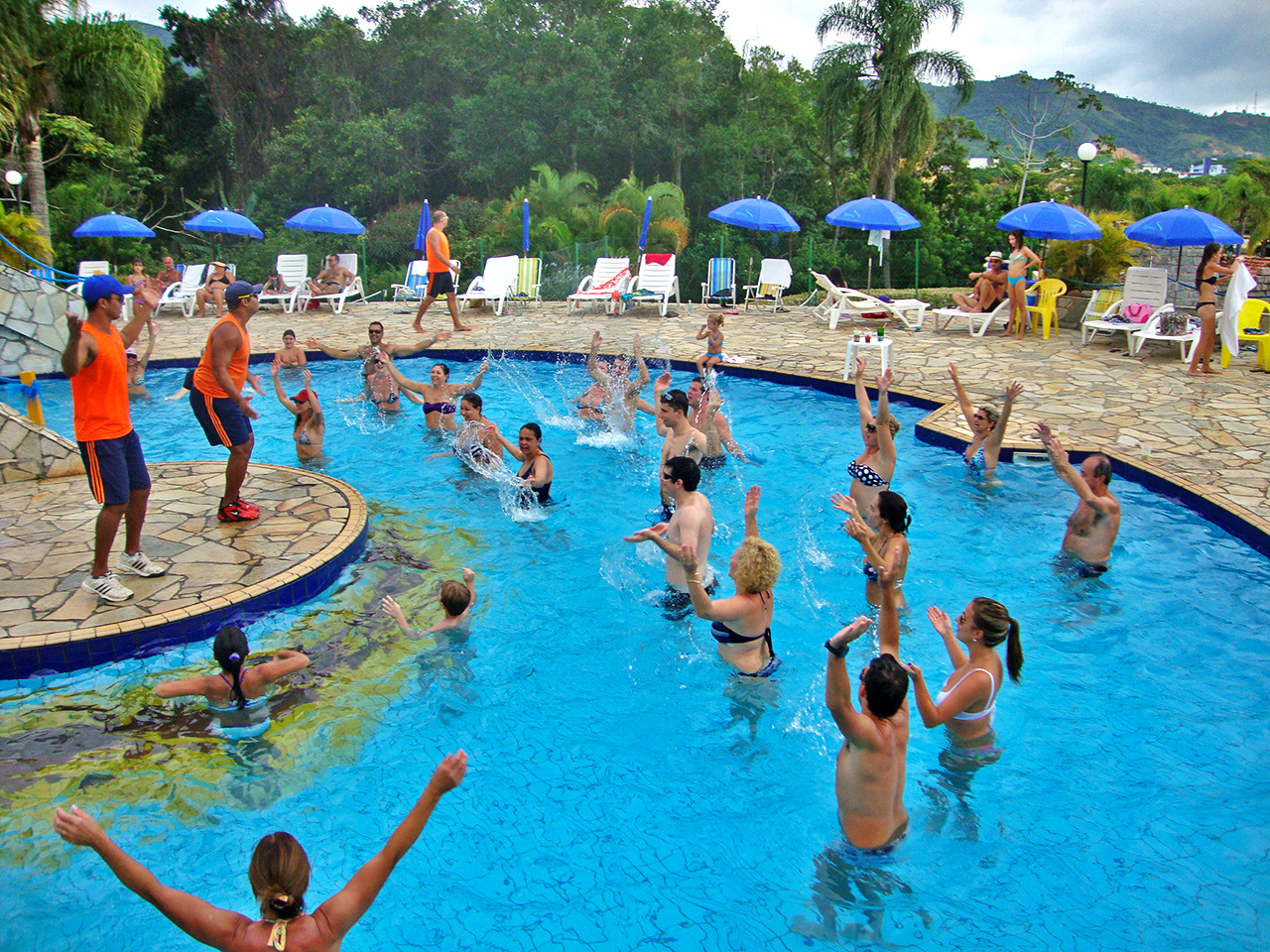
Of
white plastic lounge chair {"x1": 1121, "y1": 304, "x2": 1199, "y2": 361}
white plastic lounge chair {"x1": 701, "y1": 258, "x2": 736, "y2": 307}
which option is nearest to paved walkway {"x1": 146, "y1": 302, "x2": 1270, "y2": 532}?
white plastic lounge chair {"x1": 1121, "y1": 304, "x2": 1199, "y2": 361}

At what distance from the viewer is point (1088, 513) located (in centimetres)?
665

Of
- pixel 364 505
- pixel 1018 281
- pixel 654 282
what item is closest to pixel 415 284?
pixel 654 282

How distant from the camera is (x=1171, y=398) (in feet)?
35.5

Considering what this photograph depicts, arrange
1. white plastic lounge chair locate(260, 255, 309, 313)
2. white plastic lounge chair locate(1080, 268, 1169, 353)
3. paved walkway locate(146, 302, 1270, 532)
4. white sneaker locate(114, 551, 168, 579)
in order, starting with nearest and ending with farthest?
1. white sneaker locate(114, 551, 168, 579)
2. paved walkway locate(146, 302, 1270, 532)
3. white plastic lounge chair locate(1080, 268, 1169, 353)
4. white plastic lounge chair locate(260, 255, 309, 313)

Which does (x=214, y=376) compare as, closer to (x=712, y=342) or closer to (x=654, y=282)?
(x=712, y=342)

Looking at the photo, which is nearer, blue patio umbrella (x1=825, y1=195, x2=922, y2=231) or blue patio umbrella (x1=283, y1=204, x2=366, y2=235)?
blue patio umbrella (x1=825, y1=195, x2=922, y2=231)

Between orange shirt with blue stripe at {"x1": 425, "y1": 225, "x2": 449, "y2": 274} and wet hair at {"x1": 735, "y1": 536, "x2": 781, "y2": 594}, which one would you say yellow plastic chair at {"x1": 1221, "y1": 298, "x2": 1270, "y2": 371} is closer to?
wet hair at {"x1": 735, "y1": 536, "x2": 781, "y2": 594}

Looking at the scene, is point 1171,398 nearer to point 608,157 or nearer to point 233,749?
point 233,749

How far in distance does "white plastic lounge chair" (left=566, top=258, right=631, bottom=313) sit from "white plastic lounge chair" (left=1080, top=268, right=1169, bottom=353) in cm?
859

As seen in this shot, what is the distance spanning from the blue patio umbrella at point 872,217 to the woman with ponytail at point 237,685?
15.0 m

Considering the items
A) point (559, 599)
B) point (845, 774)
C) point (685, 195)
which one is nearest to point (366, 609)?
point (559, 599)

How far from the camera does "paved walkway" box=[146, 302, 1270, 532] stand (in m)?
8.86

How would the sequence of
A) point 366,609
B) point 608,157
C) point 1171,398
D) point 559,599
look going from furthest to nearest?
point 608,157, point 1171,398, point 559,599, point 366,609

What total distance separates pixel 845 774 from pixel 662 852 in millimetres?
1196
